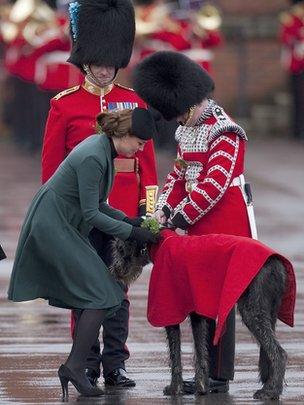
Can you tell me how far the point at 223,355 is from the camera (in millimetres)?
9047

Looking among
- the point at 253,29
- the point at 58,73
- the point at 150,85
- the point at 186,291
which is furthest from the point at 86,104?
the point at 253,29

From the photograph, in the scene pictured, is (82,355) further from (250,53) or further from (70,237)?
(250,53)

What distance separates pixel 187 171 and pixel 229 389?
1062 millimetres

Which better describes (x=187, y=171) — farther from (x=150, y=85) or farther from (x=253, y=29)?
(x=253, y=29)

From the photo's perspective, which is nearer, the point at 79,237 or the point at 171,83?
the point at 79,237

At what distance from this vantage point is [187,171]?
9047mm

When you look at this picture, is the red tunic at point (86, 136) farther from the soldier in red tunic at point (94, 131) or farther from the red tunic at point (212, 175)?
the red tunic at point (212, 175)

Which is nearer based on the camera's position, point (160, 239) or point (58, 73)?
point (160, 239)

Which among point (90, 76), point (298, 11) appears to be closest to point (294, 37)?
point (298, 11)

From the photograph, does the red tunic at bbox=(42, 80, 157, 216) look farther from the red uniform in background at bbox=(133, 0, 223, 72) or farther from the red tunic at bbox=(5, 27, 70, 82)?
the red tunic at bbox=(5, 27, 70, 82)

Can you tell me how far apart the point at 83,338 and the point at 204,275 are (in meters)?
0.64

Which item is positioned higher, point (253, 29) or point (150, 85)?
Answer: point (150, 85)

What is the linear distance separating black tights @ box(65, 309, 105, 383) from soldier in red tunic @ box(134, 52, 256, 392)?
50 centimetres

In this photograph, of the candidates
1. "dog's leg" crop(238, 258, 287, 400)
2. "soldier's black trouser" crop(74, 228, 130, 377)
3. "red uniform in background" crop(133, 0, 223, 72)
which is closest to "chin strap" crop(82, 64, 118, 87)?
"soldier's black trouser" crop(74, 228, 130, 377)
